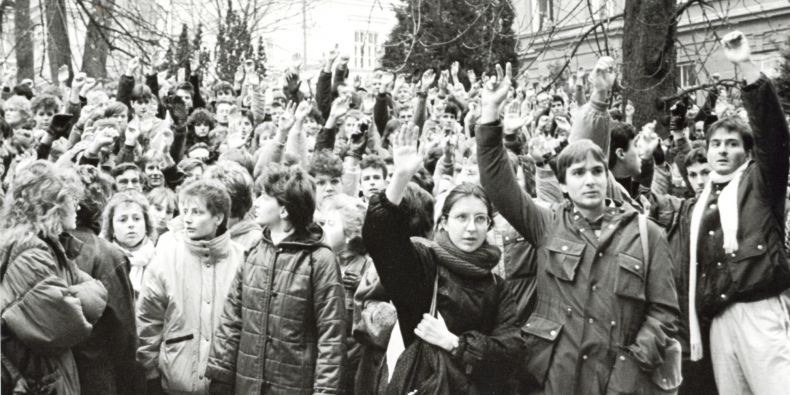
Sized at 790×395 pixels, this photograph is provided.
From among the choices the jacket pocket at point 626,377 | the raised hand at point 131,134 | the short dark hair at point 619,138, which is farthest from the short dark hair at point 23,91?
the jacket pocket at point 626,377

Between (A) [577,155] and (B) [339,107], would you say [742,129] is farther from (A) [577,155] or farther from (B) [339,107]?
(B) [339,107]

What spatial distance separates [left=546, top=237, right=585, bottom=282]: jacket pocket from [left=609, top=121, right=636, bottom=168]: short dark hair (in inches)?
66.8

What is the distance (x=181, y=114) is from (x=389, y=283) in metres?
6.53

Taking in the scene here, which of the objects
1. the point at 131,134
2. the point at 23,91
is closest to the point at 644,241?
the point at 131,134

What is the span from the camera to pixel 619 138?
5.81m

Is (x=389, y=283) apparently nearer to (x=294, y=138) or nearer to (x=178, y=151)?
(x=294, y=138)

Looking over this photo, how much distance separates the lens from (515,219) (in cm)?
427

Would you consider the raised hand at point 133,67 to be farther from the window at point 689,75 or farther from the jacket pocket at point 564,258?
the jacket pocket at point 564,258

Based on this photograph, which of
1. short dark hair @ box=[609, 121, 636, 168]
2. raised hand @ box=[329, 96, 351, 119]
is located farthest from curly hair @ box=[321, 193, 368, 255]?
raised hand @ box=[329, 96, 351, 119]

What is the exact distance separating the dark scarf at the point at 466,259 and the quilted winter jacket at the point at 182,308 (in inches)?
52.1

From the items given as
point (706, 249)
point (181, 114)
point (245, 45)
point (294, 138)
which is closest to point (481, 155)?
point (706, 249)

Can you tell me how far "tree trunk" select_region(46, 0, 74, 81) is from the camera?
8914 millimetres

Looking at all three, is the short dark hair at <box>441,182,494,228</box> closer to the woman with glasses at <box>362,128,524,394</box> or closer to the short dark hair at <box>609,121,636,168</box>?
the woman with glasses at <box>362,128,524,394</box>

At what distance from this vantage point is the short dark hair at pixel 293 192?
15.4ft
